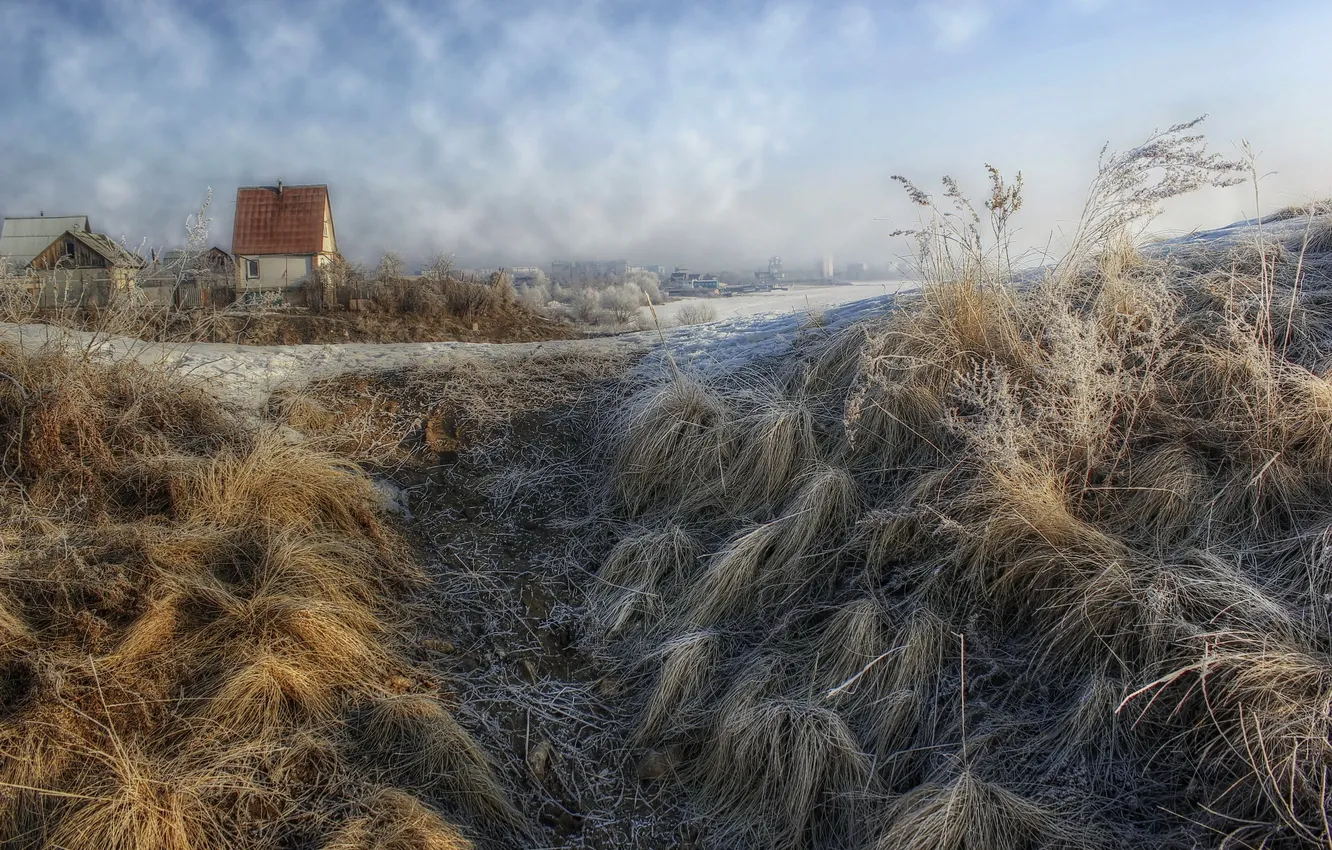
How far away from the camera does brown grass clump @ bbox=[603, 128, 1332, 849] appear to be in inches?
82.4

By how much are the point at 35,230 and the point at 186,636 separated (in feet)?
44.5

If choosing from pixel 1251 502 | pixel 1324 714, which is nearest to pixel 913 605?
pixel 1324 714

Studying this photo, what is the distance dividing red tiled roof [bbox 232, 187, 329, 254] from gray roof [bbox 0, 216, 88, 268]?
2346mm

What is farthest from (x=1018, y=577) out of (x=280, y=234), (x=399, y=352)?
(x=280, y=234)

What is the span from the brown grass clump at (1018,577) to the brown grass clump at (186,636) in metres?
1.07

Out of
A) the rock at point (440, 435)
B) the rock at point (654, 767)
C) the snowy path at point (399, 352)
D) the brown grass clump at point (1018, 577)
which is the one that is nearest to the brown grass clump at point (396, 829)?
the rock at point (654, 767)

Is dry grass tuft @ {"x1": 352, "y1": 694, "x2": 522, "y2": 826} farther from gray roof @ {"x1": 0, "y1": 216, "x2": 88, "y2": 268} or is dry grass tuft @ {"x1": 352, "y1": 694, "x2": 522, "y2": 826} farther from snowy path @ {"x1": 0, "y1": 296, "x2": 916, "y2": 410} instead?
gray roof @ {"x1": 0, "y1": 216, "x2": 88, "y2": 268}

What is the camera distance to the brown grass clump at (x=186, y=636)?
2.18m

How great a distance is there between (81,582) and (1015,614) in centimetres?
354

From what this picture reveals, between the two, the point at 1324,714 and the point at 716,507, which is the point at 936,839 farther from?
the point at 716,507

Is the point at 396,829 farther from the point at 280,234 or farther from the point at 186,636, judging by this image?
the point at 280,234

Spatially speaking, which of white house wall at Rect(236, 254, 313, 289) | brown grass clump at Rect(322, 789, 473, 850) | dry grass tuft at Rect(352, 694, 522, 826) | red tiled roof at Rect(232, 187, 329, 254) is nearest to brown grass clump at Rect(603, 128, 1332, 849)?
dry grass tuft at Rect(352, 694, 522, 826)

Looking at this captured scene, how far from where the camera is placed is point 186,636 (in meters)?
2.69

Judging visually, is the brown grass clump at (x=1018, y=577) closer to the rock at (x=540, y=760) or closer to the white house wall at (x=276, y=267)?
the rock at (x=540, y=760)
